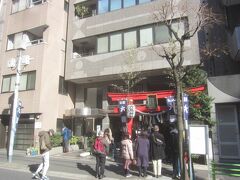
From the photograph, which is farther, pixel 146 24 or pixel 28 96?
pixel 28 96

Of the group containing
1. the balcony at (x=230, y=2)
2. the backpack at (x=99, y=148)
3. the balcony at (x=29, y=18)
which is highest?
the balcony at (x=29, y=18)

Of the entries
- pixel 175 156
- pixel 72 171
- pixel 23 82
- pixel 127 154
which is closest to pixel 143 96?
pixel 127 154

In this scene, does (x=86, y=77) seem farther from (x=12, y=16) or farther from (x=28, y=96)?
(x=12, y=16)

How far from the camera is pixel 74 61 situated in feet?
74.5

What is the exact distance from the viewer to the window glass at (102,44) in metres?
21.6

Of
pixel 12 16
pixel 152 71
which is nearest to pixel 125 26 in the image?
pixel 152 71

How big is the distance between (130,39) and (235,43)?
7.22 metres

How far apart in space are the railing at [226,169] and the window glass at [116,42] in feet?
42.7

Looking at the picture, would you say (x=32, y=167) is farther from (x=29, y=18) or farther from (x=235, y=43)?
(x=29, y=18)

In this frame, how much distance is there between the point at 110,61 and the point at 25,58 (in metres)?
5.87

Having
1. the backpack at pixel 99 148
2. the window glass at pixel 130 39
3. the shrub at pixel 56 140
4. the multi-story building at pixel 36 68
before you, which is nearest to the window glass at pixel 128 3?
the window glass at pixel 130 39

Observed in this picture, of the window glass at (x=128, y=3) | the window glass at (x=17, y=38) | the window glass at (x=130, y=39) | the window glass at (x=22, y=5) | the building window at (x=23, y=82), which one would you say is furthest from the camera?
the window glass at (x=22, y=5)

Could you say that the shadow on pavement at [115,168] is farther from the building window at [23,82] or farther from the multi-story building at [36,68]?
the building window at [23,82]

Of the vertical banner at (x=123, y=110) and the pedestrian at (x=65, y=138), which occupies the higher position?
the vertical banner at (x=123, y=110)
